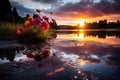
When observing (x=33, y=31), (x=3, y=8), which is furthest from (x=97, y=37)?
(x=3, y=8)

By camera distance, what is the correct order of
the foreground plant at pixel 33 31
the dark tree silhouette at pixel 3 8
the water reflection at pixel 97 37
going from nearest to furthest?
the foreground plant at pixel 33 31, the water reflection at pixel 97 37, the dark tree silhouette at pixel 3 8

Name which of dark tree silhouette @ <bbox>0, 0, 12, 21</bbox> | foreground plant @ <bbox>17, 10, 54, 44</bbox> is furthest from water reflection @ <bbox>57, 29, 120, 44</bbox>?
dark tree silhouette @ <bbox>0, 0, 12, 21</bbox>

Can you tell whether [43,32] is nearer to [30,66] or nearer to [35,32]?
[35,32]

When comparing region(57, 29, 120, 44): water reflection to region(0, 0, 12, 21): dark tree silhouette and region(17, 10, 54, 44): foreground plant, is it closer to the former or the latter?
region(17, 10, 54, 44): foreground plant

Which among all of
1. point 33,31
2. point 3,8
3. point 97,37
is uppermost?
point 3,8

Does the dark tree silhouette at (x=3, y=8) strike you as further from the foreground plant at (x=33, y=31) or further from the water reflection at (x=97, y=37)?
the foreground plant at (x=33, y=31)

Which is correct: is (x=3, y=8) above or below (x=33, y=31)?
above

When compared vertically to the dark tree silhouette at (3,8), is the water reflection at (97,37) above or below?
below

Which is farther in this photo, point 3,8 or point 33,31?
point 3,8

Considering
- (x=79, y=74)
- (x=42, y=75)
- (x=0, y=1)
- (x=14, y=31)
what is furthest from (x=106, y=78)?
(x=0, y=1)

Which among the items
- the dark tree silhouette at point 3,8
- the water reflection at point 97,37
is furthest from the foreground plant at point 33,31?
the dark tree silhouette at point 3,8

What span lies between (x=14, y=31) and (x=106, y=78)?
13225 millimetres

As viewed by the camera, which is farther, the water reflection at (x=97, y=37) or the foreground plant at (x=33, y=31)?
the water reflection at (x=97, y=37)

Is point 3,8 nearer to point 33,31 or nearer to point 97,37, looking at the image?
point 97,37
